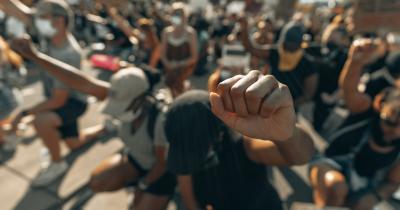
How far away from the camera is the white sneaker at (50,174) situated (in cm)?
325

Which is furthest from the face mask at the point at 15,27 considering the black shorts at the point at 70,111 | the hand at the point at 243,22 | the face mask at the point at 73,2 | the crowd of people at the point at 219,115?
the hand at the point at 243,22

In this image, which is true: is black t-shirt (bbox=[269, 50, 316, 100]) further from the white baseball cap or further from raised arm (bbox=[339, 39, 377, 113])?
the white baseball cap

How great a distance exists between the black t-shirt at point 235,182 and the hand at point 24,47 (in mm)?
1559

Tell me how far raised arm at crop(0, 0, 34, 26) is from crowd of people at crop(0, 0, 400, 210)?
2cm

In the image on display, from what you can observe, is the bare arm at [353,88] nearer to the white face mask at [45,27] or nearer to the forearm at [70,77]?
the forearm at [70,77]

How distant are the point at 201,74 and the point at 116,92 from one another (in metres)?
4.75

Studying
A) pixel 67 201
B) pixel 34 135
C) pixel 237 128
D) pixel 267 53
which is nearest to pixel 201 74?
pixel 267 53

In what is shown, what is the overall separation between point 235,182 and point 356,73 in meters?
1.39

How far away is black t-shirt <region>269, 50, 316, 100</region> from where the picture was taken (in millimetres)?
3701

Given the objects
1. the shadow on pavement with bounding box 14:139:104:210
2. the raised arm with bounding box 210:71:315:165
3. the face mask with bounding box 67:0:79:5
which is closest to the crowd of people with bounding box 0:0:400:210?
the raised arm with bounding box 210:71:315:165

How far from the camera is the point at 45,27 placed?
3.00 meters

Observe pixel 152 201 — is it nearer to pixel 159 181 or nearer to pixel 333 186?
pixel 159 181

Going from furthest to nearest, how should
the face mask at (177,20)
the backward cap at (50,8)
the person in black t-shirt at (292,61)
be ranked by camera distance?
the face mask at (177,20) < the person in black t-shirt at (292,61) < the backward cap at (50,8)

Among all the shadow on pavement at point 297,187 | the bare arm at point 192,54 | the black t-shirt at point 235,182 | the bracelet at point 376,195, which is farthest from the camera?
the bare arm at point 192,54
